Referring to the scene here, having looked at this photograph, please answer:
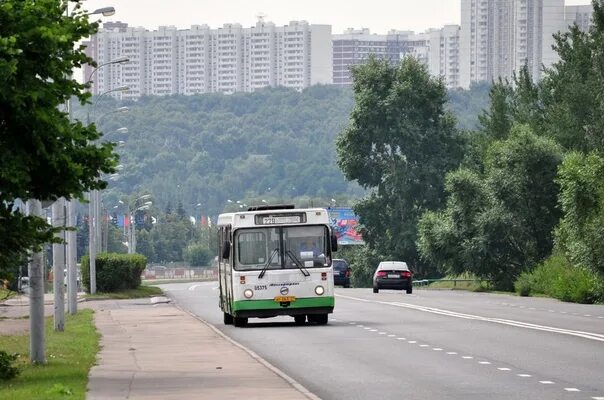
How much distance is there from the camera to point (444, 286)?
93875 mm

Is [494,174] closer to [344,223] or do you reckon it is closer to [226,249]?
[226,249]

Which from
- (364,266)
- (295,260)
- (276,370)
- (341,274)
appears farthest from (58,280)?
(364,266)

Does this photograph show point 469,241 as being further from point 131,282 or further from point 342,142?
point 342,142

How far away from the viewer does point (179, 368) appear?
24438 mm

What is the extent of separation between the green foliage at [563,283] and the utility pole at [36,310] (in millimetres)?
30920

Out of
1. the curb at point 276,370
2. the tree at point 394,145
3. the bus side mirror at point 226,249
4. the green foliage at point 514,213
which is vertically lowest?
the curb at point 276,370

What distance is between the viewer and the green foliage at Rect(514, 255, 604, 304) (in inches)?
2179

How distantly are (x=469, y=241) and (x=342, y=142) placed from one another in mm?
28981

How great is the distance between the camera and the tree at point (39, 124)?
20.1 meters

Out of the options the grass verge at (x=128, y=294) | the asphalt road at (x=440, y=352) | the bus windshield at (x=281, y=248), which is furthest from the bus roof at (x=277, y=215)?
the grass verge at (x=128, y=294)

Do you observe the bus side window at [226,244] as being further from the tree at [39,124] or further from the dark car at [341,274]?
the dark car at [341,274]

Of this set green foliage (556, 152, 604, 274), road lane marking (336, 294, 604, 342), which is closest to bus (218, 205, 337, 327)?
road lane marking (336, 294, 604, 342)

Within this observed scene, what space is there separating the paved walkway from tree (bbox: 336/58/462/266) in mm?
64800

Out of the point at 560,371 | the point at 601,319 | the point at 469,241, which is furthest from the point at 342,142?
the point at 560,371
